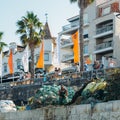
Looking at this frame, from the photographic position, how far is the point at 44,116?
2086cm

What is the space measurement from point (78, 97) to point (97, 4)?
51373mm

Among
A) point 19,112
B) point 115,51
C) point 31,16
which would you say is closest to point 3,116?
point 19,112

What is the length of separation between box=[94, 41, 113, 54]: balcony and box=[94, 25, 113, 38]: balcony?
1.23 m

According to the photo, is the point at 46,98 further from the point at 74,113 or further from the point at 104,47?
the point at 104,47

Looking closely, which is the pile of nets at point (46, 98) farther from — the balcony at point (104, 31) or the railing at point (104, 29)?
the railing at point (104, 29)

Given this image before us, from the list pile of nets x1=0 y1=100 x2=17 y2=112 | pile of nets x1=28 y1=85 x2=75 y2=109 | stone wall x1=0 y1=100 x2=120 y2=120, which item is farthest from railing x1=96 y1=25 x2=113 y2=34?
stone wall x1=0 y1=100 x2=120 y2=120

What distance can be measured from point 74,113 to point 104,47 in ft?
160

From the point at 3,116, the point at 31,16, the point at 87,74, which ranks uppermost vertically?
the point at 31,16

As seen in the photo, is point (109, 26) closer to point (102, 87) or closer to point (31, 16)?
point (31, 16)

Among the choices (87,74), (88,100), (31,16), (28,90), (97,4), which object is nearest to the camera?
(88,100)

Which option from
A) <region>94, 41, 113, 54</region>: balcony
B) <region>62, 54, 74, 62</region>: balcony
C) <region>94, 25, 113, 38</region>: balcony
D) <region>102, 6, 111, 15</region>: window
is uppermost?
<region>102, 6, 111, 15</region>: window

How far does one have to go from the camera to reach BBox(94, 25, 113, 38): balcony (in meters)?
67.7

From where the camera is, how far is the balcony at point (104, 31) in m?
67.7

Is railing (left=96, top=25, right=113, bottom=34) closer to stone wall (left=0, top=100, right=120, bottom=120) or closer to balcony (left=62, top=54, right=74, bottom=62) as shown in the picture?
balcony (left=62, top=54, right=74, bottom=62)
